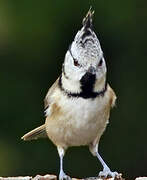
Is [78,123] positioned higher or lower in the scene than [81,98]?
lower

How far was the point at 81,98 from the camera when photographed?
6043 millimetres

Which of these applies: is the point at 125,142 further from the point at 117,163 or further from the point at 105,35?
the point at 105,35

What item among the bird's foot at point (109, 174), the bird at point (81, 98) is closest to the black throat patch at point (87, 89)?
the bird at point (81, 98)

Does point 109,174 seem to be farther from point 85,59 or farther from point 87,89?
point 85,59

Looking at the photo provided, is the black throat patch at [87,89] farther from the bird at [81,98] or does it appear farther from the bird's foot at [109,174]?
the bird's foot at [109,174]

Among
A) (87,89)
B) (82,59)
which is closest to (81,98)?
(87,89)

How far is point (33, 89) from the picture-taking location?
7.94 m

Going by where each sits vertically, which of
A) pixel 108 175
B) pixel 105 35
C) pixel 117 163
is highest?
pixel 105 35

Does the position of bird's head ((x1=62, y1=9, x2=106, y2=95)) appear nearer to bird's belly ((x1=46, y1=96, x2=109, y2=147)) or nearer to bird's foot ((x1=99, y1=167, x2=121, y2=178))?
bird's belly ((x1=46, y1=96, x2=109, y2=147))

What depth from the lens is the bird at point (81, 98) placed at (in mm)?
5750

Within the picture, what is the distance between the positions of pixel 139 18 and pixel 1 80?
1.23m

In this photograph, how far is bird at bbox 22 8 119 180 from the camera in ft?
18.9

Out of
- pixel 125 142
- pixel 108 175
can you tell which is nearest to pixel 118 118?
pixel 125 142

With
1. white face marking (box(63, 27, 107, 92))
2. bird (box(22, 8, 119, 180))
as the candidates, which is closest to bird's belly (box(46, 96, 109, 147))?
bird (box(22, 8, 119, 180))
